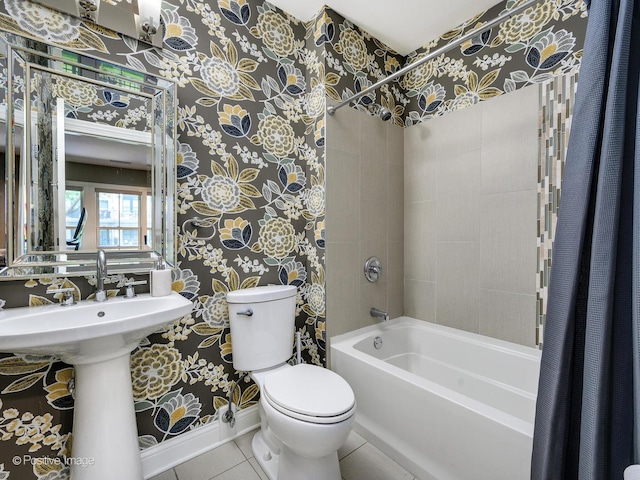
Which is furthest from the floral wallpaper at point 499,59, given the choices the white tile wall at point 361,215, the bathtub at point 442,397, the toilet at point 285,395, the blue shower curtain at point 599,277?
the toilet at point 285,395

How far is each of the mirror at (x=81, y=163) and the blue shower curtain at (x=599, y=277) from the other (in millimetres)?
1556

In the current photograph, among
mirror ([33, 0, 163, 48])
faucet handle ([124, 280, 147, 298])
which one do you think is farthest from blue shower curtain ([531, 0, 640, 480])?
mirror ([33, 0, 163, 48])

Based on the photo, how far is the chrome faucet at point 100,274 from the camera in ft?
4.10

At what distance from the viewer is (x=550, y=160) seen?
159 cm

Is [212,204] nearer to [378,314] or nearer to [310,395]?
[310,395]

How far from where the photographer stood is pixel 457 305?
1.99 meters

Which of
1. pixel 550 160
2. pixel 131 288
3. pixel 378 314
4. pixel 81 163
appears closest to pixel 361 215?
pixel 378 314

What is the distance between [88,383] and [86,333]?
346 millimetres

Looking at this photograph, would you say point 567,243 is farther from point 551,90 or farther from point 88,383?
point 88,383

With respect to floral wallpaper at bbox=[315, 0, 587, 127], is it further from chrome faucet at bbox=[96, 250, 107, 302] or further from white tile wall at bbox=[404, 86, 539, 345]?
chrome faucet at bbox=[96, 250, 107, 302]

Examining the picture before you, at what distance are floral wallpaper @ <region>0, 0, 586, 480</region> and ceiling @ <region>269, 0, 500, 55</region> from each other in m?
0.06

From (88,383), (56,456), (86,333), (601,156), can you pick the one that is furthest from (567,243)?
(56,456)

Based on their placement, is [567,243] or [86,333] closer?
[567,243]

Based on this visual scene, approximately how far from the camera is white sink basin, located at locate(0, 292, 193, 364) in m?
0.89
